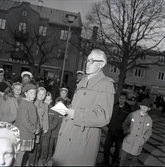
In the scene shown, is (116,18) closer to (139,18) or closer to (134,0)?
(139,18)

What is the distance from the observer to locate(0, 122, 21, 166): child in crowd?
0.84 m

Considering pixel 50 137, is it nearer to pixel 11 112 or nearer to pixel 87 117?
pixel 11 112

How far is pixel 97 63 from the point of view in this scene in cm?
89

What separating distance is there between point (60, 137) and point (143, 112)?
1.01 metres

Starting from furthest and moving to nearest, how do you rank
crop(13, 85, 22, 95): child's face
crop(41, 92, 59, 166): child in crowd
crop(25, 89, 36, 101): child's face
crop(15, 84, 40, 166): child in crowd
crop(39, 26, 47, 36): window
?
crop(39, 26, 47, 36): window < crop(13, 85, 22, 95): child's face < crop(41, 92, 59, 166): child in crowd < crop(25, 89, 36, 101): child's face < crop(15, 84, 40, 166): child in crowd

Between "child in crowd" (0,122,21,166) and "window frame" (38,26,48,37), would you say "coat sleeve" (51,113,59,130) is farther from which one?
"window frame" (38,26,48,37)

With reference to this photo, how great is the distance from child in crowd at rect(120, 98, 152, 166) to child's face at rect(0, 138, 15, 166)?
43.6 inches

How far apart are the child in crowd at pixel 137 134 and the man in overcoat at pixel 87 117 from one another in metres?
0.86

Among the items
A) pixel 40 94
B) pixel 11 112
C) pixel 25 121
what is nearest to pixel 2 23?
pixel 40 94

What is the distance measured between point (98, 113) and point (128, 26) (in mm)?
2933

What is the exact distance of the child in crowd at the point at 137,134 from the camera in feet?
A: 5.45

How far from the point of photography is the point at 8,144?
2.85 ft

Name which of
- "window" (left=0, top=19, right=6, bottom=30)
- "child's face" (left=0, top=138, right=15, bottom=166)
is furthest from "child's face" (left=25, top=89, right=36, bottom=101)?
"window" (left=0, top=19, right=6, bottom=30)

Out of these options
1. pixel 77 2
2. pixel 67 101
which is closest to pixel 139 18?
pixel 77 2
